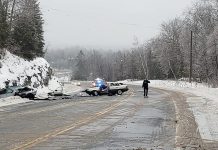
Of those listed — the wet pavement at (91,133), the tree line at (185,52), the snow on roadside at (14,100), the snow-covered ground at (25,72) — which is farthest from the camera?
the tree line at (185,52)

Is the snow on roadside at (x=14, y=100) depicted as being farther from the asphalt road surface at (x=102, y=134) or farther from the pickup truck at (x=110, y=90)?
the asphalt road surface at (x=102, y=134)

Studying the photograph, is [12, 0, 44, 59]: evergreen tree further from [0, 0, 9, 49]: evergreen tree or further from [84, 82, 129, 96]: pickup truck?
[84, 82, 129, 96]: pickup truck

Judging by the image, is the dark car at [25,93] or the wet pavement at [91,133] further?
the dark car at [25,93]

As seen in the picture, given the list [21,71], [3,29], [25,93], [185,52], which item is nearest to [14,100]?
[25,93]

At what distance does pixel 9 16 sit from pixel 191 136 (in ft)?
182

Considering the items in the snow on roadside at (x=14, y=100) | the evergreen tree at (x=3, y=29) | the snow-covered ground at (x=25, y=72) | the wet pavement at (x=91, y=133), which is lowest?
the wet pavement at (x=91, y=133)

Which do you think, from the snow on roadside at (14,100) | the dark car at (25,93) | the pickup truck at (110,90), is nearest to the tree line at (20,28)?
the pickup truck at (110,90)

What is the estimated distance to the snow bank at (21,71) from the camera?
5185 centimetres

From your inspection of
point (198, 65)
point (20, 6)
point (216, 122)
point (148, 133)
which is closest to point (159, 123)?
point (216, 122)

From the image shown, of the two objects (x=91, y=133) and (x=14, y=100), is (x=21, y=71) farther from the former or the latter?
(x=91, y=133)

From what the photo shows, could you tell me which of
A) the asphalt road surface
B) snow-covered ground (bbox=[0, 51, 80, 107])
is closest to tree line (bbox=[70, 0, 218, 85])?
snow-covered ground (bbox=[0, 51, 80, 107])

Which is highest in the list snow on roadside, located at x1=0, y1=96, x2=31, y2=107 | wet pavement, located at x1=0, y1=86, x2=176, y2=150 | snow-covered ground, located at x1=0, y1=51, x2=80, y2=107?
snow-covered ground, located at x1=0, y1=51, x2=80, y2=107

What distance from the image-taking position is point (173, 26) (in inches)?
5025

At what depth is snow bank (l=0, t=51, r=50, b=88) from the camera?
51.8m
